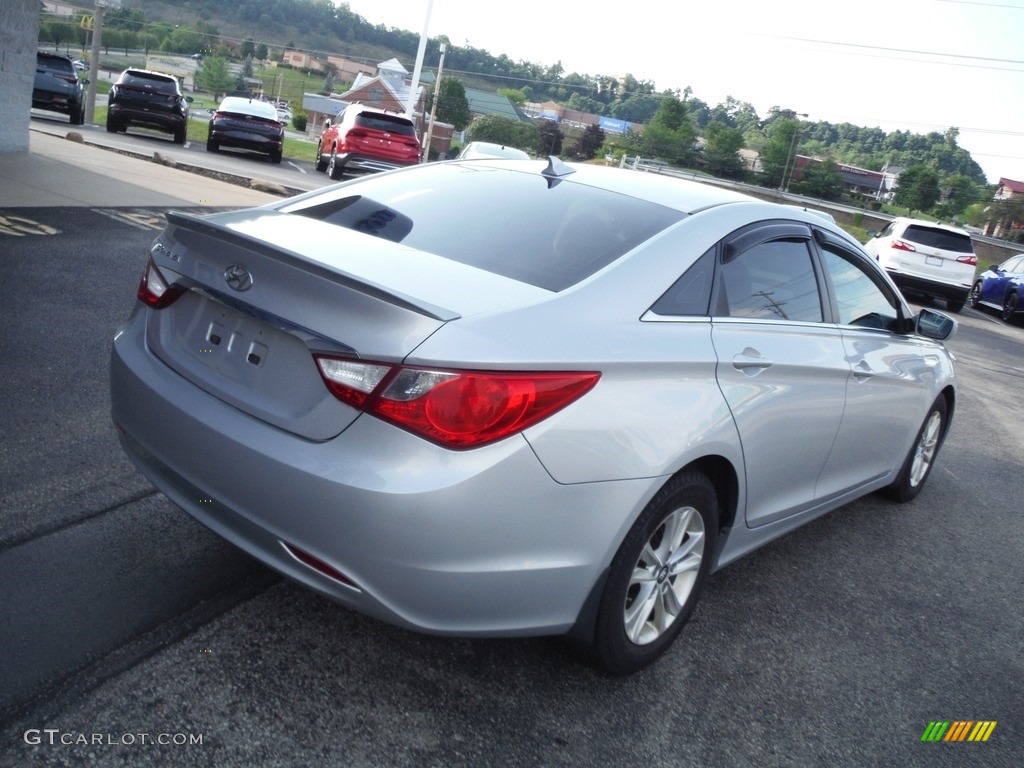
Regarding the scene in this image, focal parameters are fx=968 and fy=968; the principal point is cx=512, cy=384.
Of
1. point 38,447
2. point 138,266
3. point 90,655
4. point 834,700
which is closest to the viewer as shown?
point 90,655

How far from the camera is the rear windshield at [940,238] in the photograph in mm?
19953

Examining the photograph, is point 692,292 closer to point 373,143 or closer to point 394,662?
point 394,662

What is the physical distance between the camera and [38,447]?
162 inches

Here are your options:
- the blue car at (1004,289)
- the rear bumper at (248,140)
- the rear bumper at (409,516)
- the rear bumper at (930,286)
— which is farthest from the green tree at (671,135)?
the rear bumper at (409,516)

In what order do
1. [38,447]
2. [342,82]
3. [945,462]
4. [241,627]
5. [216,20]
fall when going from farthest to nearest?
1. [342,82]
2. [216,20]
3. [945,462]
4. [38,447]
5. [241,627]

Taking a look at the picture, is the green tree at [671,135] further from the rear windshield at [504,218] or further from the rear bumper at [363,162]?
the rear windshield at [504,218]

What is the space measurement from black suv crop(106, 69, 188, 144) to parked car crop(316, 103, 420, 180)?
13.7 ft

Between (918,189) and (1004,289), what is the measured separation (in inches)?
2241

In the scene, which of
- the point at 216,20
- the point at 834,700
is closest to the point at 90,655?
the point at 834,700

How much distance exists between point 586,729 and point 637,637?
1.21 ft

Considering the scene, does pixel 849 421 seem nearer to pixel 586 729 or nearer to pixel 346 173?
pixel 586 729

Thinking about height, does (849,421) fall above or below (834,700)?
above

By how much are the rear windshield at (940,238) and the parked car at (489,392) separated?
703 inches

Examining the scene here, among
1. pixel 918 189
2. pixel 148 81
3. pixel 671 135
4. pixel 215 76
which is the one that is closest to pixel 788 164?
pixel 671 135
